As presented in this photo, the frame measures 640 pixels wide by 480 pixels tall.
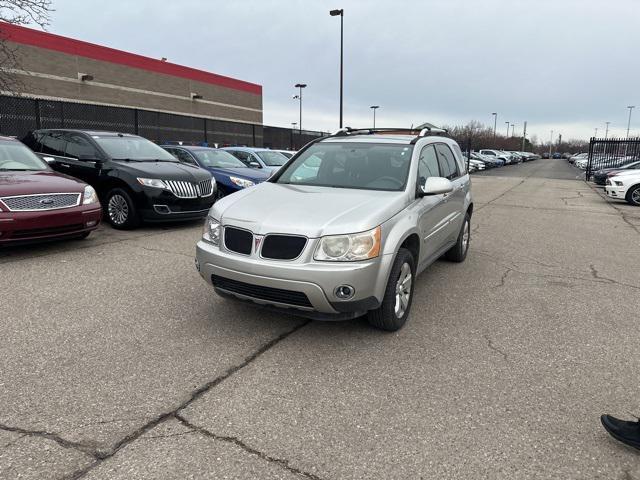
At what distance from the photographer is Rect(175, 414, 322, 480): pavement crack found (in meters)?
2.33

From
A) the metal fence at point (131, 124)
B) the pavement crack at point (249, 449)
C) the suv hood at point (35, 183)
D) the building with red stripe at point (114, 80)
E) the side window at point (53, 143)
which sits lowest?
the pavement crack at point (249, 449)

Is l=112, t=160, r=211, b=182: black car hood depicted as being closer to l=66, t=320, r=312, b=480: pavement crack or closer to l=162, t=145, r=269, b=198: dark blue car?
l=162, t=145, r=269, b=198: dark blue car

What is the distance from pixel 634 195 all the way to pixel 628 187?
0.38m

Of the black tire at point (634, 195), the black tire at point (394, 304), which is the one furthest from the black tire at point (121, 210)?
the black tire at point (634, 195)

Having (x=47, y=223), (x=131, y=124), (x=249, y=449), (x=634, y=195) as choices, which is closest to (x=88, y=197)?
(x=47, y=223)

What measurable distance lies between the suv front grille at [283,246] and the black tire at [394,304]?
800 millimetres

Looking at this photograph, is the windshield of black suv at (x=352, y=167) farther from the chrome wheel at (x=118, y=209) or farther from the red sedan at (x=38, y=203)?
the chrome wheel at (x=118, y=209)

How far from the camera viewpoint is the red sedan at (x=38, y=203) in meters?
5.77

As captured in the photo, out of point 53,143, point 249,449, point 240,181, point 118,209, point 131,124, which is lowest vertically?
point 249,449

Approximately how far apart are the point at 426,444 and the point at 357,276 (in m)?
1.25

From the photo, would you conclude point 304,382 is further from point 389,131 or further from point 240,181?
point 240,181

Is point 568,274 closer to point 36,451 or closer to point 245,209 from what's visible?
point 245,209

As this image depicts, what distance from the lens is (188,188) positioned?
834cm

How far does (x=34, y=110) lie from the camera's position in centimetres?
1528
